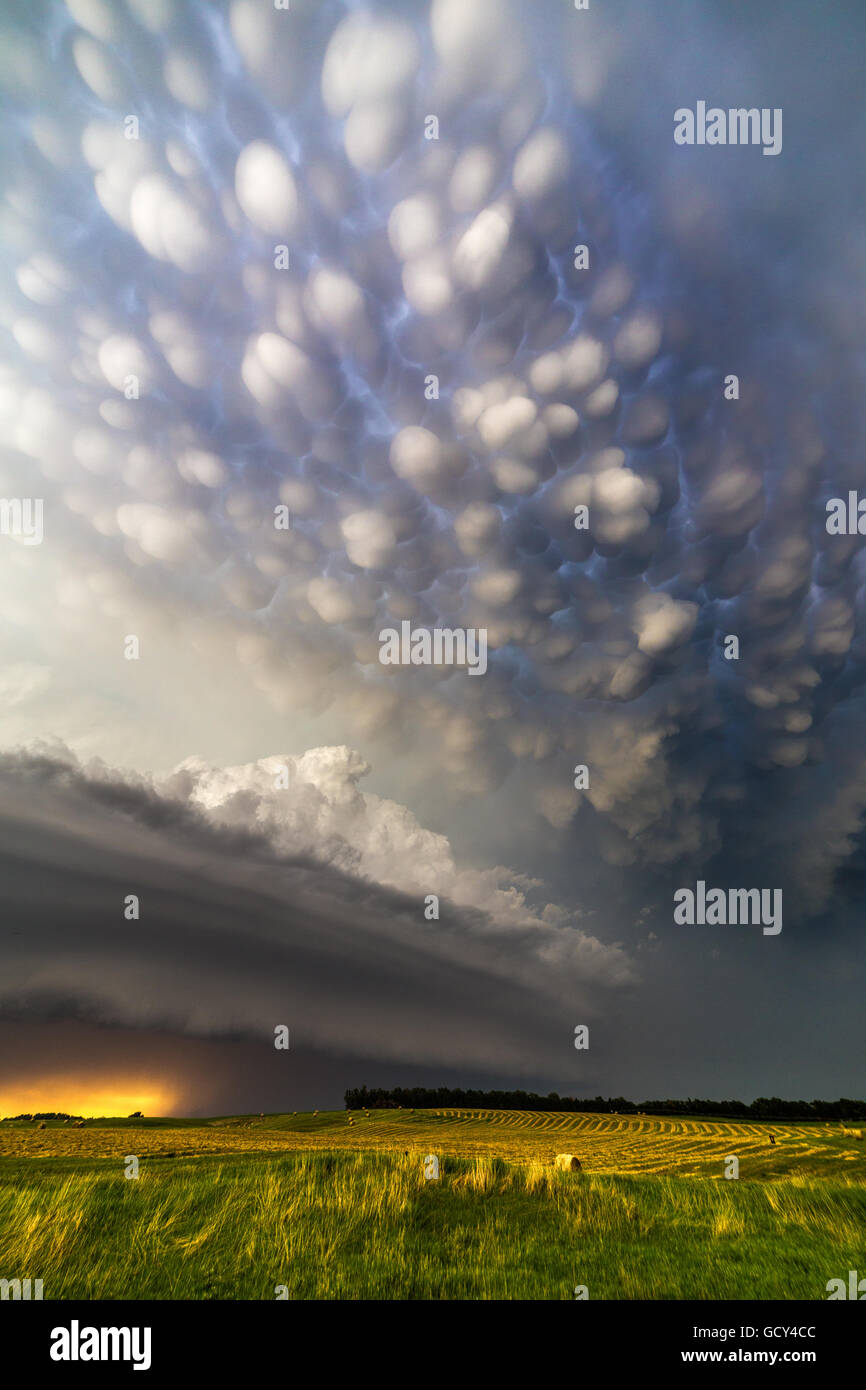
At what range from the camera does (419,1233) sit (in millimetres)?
13297

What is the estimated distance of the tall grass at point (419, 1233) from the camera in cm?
1116

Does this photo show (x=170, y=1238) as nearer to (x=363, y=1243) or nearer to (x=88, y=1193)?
(x=88, y=1193)

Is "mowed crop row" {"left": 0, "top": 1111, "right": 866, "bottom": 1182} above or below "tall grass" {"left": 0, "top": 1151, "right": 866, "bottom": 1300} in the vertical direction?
below

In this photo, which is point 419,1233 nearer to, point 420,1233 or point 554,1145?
point 420,1233

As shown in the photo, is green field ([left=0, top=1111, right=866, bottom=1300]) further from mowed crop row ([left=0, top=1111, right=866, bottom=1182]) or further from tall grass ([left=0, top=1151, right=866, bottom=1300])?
mowed crop row ([left=0, top=1111, right=866, bottom=1182])

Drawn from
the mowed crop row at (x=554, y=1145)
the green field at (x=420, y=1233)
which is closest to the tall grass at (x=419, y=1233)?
the green field at (x=420, y=1233)

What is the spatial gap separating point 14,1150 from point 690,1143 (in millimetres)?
64919

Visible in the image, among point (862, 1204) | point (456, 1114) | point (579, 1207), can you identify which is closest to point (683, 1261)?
point (579, 1207)

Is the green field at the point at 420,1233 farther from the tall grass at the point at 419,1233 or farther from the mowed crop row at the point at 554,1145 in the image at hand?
the mowed crop row at the point at 554,1145

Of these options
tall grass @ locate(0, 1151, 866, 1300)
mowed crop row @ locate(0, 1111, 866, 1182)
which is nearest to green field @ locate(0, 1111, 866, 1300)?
tall grass @ locate(0, 1151, 866, 1300)

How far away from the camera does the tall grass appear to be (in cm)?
1116

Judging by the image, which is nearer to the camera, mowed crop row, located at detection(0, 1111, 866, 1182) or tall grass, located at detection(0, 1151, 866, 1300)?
tall grass, located at detection(0, 1151, 866, 1300)

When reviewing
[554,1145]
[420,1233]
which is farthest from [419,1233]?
[554,1145]
